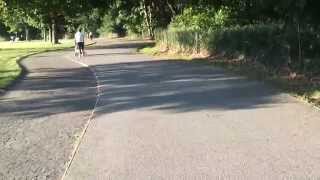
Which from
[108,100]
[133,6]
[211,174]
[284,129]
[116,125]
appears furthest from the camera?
[133,6]

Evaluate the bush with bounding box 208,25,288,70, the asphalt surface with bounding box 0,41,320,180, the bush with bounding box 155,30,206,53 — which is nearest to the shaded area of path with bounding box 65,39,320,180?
the asphalt surface with bounding box 0,41,320,180

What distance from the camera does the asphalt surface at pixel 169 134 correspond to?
810 cm

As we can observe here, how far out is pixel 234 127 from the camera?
10953mm

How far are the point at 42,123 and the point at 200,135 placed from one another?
3.38 meters

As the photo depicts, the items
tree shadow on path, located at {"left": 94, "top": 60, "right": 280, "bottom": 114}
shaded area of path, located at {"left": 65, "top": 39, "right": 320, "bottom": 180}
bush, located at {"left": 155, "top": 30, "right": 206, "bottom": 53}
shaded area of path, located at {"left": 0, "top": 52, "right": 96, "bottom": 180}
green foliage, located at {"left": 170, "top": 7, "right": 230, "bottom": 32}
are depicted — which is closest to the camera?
shaded area of path, located at {"left": 65, "top": 39, "right": 320, "bottom": 180}

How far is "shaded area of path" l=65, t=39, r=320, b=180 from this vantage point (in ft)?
26.3

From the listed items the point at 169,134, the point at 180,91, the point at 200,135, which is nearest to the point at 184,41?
the point at 180,91

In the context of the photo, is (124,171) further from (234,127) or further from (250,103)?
(250,103)

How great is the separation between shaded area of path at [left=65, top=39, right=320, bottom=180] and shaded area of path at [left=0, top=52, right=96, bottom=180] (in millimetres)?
336

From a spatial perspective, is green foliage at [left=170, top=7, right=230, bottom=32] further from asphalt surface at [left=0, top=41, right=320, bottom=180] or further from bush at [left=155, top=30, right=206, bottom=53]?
asphalt surface at [left=0, top=41, right=320, bottom=180]

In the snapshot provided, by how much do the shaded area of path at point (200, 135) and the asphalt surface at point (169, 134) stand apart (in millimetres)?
13

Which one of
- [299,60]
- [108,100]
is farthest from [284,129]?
[299,60]

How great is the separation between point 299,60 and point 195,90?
494cm

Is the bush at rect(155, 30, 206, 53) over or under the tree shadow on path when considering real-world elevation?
over
